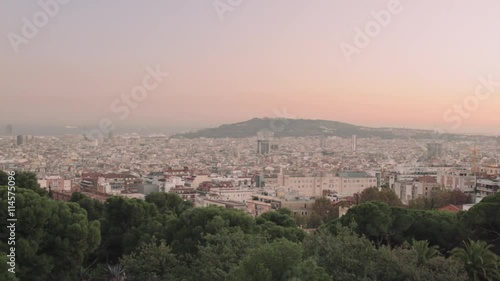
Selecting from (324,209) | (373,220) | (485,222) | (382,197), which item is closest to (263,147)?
(324,209)

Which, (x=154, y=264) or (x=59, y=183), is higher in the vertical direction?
(x=154, y=264)

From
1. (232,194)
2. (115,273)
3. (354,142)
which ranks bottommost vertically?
(232,194)

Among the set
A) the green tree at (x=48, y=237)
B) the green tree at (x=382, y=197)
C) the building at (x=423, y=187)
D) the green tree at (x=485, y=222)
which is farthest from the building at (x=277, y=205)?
the green tree at (x=48, y=237)

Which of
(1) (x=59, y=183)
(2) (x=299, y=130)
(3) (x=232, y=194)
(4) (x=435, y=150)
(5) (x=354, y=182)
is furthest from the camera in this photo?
(2) (x=299, y=130)

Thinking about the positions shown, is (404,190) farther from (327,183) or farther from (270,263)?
(270,263)

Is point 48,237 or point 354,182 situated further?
point 354,182

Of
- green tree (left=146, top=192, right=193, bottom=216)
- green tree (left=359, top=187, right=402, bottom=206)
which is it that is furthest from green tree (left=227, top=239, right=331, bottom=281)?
green tree (left=359, top=187, right=402, bottom=206)

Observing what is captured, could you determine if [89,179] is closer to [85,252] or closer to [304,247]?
[85,252]
